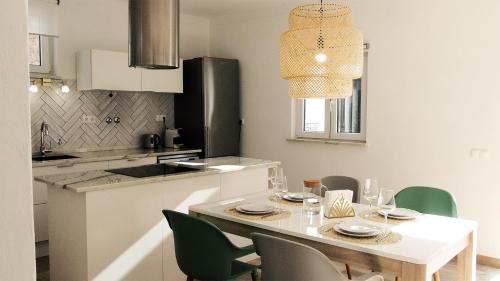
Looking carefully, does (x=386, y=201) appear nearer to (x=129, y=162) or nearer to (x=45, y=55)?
(x=129, y=162)

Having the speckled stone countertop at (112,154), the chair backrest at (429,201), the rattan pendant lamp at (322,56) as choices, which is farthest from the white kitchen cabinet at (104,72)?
the chair backrest at (429,201)

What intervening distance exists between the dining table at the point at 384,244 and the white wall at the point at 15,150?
5.39 feet

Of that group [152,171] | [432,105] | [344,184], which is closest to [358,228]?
[344,184]

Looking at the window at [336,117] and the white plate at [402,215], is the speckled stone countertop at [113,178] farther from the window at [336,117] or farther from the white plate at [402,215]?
the window at [336,117]

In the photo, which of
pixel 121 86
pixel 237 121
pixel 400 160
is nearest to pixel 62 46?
pixel 121 86

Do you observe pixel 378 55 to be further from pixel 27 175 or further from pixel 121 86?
pixel 27 175

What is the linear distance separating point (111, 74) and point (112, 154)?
0.85 m

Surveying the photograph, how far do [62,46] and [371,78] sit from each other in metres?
3.24

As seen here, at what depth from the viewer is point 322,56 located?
8.41 feet

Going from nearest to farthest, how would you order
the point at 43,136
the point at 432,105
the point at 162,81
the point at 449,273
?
the point at 449,273, the point at 432,105, the point at 43,136, the point at 162,81

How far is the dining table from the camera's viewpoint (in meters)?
1.93

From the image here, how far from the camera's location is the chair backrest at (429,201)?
292 cm

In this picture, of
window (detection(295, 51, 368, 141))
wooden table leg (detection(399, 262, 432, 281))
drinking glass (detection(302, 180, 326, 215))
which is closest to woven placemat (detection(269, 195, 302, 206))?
drinking glass (detection(302, 180, 326, 215))

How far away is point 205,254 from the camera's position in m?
2.41
